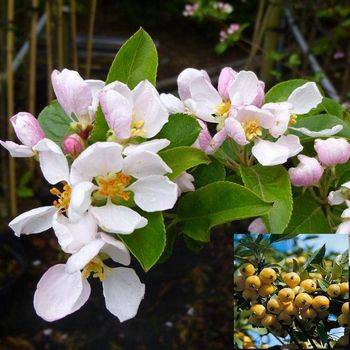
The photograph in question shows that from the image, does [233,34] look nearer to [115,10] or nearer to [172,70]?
[172,70]

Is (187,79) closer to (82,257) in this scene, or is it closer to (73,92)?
(73,92)

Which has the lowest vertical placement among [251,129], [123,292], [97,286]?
[97,286]

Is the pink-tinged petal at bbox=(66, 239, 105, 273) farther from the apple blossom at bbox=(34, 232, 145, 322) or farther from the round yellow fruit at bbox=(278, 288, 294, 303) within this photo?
the round yellow fruit at bbox=(278, 288, 294, 303)

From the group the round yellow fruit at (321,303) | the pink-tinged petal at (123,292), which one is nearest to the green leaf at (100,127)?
the pink-tinged petal at (123,292)

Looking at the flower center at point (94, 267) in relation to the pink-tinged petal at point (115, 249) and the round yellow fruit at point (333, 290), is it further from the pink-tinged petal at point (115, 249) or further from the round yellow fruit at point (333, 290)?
the round yellow fruit at point (333, 290)

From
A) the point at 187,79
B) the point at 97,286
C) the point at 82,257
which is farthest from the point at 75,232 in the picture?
the point at 97,286

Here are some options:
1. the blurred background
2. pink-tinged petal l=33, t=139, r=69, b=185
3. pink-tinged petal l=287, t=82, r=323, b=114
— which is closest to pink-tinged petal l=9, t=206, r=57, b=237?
pink-tinged petal l=33, t=139, r=69, b=185
